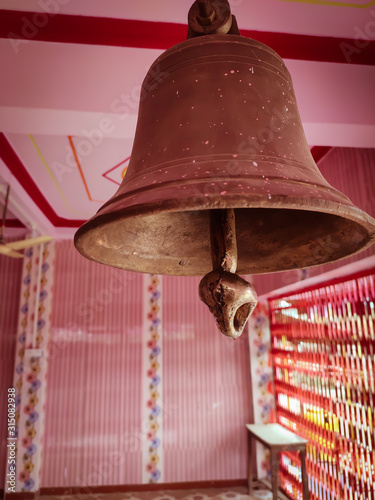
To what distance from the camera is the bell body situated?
488 mm

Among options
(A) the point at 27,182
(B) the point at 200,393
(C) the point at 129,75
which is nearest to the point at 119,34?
(C) the point at 129,75

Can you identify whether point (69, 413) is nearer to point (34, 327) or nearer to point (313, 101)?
point (34, 327)

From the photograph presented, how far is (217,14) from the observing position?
2.55 feet

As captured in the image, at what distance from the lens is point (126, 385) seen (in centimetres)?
452

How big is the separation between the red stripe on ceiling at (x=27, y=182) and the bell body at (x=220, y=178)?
7.29 ft

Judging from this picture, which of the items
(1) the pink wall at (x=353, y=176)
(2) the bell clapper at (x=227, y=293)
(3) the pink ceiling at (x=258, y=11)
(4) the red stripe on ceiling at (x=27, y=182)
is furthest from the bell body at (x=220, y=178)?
(4) the red stripe on ceiling at (x=27, y=182)

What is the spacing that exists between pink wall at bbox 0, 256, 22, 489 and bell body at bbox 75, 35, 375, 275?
4.29 metres

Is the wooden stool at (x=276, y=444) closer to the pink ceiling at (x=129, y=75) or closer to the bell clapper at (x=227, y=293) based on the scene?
the pink ceiling at (x=129, y=75)

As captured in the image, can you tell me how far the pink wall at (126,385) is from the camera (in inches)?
173

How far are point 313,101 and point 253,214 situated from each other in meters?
1.10

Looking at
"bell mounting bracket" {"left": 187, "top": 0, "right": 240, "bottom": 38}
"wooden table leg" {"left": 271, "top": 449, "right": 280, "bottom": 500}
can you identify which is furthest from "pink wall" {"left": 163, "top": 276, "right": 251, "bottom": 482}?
"bell mounting bracket" {"left": 187, "top": 0, "right": 240, "bottom": 38}

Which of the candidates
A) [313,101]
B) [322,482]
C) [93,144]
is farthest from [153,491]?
[313,101]

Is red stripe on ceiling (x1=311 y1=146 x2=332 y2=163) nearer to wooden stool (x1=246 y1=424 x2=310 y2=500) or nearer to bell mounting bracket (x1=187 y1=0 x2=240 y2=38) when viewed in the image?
Answer: bell mounting bracket (x1=187 y1=0 x2=240 y2=38)

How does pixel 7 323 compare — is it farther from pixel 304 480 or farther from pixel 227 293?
pixel 227 293
